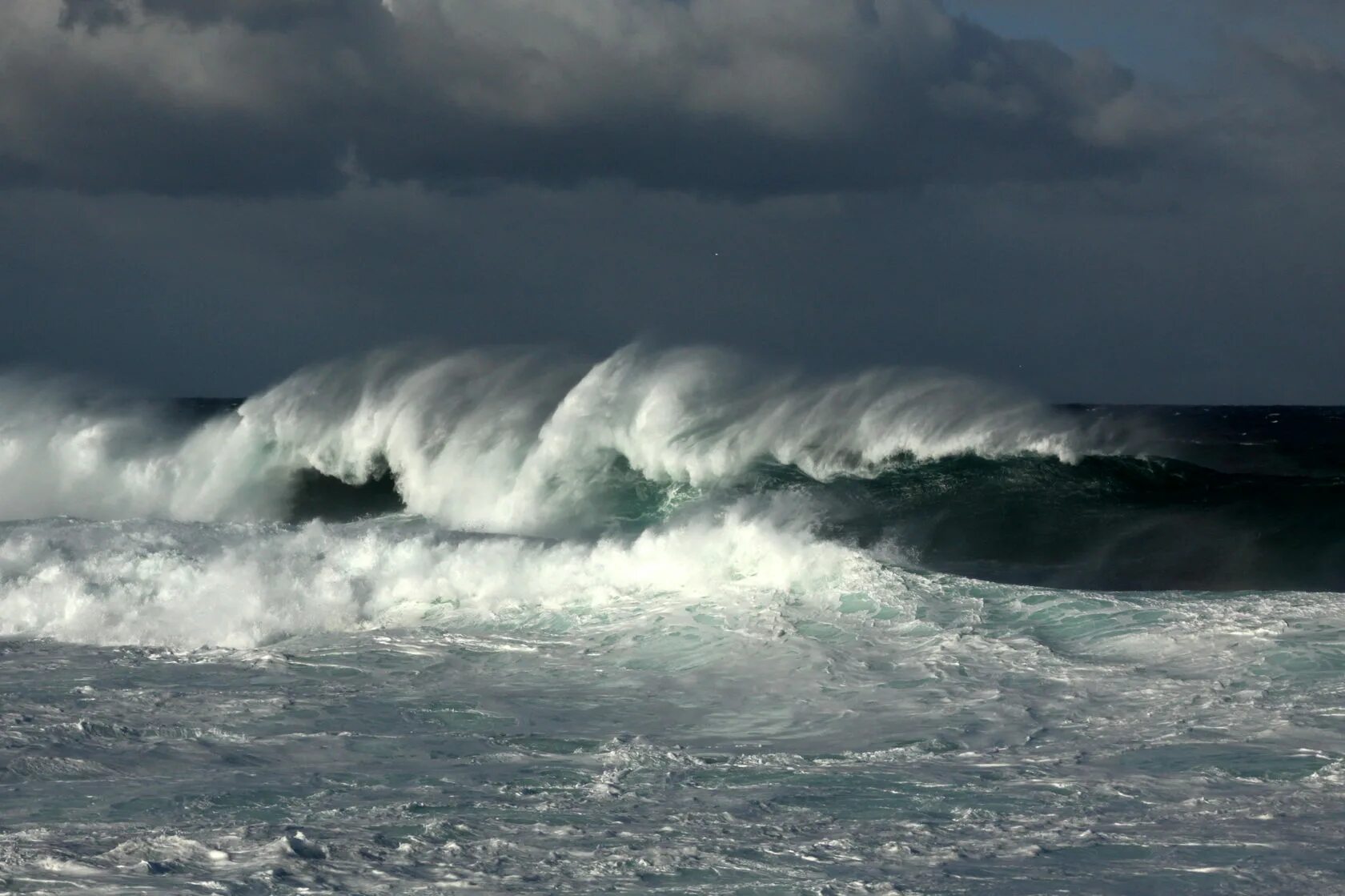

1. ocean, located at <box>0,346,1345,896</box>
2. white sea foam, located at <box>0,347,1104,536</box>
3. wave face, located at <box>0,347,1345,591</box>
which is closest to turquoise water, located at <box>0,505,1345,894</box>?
ocean, located at <box>0,346,1345,896</box>

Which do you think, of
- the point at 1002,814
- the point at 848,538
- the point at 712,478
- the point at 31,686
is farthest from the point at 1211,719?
the point at 712,478

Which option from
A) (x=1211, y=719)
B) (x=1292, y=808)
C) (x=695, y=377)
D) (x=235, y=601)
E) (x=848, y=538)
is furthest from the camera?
(x=695, y=377)

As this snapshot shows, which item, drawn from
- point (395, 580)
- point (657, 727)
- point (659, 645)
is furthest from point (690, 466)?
point (657, 727)

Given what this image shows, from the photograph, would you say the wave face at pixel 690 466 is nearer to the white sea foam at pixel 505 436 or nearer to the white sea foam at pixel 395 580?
the white sea foam at pixel 505 436

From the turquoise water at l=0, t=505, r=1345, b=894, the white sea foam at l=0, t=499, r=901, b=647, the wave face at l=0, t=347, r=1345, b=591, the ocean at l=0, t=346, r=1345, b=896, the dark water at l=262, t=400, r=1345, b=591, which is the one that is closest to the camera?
the turquoise water at l=0, t=505, r=1345, b=894

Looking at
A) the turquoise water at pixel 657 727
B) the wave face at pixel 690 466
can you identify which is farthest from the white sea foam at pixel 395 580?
the wave face at pixel 690 466

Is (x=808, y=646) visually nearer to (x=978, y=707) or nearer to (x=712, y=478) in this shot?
(x=978, y=707)

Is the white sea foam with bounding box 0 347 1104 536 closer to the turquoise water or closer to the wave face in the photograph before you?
the wave face

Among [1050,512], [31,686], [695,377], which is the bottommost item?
[31,686]
